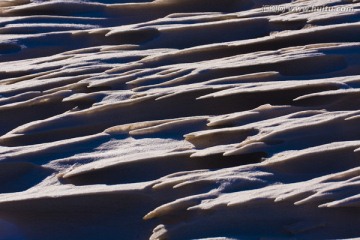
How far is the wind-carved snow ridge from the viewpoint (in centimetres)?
178

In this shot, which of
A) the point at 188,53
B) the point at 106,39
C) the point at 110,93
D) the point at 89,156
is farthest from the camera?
the point at 106,39

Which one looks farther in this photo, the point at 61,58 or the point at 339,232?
the point at 61,58

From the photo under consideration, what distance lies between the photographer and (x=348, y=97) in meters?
2.15

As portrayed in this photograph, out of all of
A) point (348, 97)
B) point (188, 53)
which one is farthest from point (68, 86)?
point (348, 97)

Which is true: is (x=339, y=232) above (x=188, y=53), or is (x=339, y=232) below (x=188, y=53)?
below

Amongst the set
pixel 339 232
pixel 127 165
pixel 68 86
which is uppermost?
pixel 68 86

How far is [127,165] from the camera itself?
2.00m

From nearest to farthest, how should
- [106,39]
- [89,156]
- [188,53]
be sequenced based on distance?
1. [89,156]
2. [188,53]
3. [106,39]

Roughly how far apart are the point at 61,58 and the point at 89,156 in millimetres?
744

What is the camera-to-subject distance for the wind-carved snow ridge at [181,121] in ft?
5.83

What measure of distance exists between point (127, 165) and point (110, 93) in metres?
0.45

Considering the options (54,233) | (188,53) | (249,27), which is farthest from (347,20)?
(54,233)

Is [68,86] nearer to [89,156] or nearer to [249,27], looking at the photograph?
[89,156]

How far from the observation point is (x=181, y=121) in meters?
2.17
